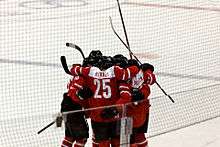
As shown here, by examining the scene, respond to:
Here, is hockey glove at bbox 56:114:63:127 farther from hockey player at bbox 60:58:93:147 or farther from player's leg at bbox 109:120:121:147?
player's leg at bbox 109:120:121:147

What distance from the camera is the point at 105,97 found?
2516 mm

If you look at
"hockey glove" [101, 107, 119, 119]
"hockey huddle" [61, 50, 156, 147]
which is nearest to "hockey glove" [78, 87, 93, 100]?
"hockey huddle" [61, 50, 156, 147]

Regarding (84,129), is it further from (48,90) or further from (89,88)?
(48,90)

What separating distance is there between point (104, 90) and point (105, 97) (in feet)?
0.12

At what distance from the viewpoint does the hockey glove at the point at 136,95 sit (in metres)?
2.54

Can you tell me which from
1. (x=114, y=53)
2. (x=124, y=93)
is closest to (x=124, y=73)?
(x=124, y=93)

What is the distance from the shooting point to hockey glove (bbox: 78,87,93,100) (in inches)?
96.9

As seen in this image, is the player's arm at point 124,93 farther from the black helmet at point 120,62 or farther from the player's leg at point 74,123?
the player's leg at point 74,123

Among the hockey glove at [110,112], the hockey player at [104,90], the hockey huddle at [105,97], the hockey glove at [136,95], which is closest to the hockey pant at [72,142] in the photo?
the hockey huddle at [105,97]

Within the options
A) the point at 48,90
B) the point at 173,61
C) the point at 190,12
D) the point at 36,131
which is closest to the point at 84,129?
the point at 36,131

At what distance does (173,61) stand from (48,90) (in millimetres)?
1703

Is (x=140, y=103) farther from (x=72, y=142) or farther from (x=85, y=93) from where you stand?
(x=72, y=142)

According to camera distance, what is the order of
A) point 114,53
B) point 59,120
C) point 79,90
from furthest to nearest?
point 114,53, point 79,90, point 59,120

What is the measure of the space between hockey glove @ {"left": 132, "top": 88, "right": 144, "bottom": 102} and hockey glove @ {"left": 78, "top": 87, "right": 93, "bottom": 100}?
0.73 feet
